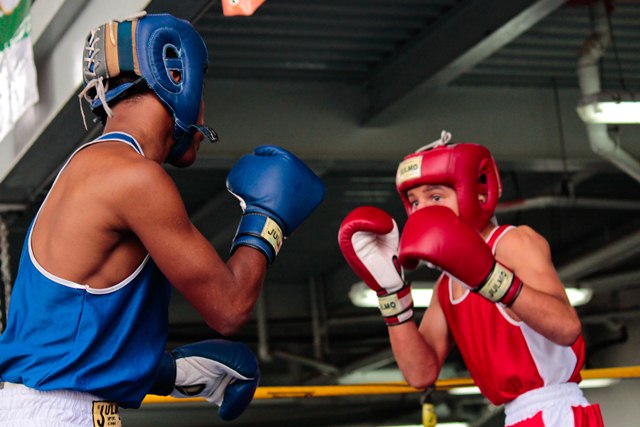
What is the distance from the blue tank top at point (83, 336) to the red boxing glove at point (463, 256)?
0.81 metres

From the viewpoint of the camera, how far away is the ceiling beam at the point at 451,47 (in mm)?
5047

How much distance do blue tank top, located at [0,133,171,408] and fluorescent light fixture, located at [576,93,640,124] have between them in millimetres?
3892

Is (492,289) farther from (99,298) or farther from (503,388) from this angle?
(99,298)

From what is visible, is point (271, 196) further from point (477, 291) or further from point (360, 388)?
point (360, 388)

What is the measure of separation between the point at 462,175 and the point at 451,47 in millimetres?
2596

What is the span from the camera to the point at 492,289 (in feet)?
8.98

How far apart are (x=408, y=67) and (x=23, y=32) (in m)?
2.21

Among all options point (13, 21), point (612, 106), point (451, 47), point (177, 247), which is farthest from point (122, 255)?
point (612, 106)

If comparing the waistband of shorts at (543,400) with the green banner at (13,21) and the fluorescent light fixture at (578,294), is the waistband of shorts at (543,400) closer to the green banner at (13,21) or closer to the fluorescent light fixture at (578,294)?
the green banner at (13,21)

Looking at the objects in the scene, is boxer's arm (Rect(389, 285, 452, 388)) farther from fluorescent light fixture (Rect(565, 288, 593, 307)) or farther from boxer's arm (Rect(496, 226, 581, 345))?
fluorescent light fixture (Rect(565, 288, 593, 307))

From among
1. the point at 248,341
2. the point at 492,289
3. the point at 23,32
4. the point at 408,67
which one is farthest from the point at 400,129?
the point at 248,341

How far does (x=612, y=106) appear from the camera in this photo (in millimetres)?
5641

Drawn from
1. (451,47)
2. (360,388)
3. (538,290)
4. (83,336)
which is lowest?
(360,388)

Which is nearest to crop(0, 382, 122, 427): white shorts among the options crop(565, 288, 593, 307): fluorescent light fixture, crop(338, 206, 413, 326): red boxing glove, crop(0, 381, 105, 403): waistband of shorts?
crop(0, 381, 105, 403): waistband of shorts
